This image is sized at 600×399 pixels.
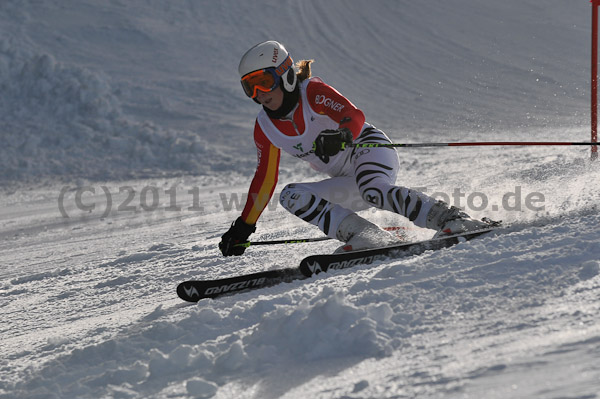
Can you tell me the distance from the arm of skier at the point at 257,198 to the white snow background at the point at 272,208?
0.64 ft

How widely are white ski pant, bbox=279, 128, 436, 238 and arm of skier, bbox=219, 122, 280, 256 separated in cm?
18

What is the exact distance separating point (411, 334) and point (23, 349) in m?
1.80

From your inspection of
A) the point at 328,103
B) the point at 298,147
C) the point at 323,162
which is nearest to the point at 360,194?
the point at 323,162

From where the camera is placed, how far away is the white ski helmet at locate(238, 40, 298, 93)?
3695mm

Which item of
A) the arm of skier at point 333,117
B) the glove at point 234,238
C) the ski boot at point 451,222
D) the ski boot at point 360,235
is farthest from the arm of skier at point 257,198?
the ski boot at point 451,222

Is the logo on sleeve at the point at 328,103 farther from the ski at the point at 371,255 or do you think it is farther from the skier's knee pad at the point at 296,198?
the ski at the point at 371,255

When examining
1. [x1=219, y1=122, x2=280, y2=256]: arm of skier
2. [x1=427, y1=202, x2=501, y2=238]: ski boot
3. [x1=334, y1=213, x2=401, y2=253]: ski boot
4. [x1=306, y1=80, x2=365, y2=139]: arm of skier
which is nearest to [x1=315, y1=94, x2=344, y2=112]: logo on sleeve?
[x1=306, y1=80, x2=365, y2=139]: arm of skier

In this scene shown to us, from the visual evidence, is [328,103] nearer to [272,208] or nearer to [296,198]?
[296,198]

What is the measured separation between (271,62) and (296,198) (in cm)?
82

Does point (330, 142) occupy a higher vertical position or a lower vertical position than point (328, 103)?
lower

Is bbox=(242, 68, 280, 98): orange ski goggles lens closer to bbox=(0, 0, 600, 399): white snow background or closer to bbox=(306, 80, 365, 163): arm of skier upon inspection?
bbox=(306, 80, 365, 163): arm of skier

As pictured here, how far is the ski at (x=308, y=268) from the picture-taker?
3271 mm

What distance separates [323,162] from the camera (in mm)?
4047

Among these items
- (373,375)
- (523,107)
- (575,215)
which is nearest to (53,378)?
(373,375)
